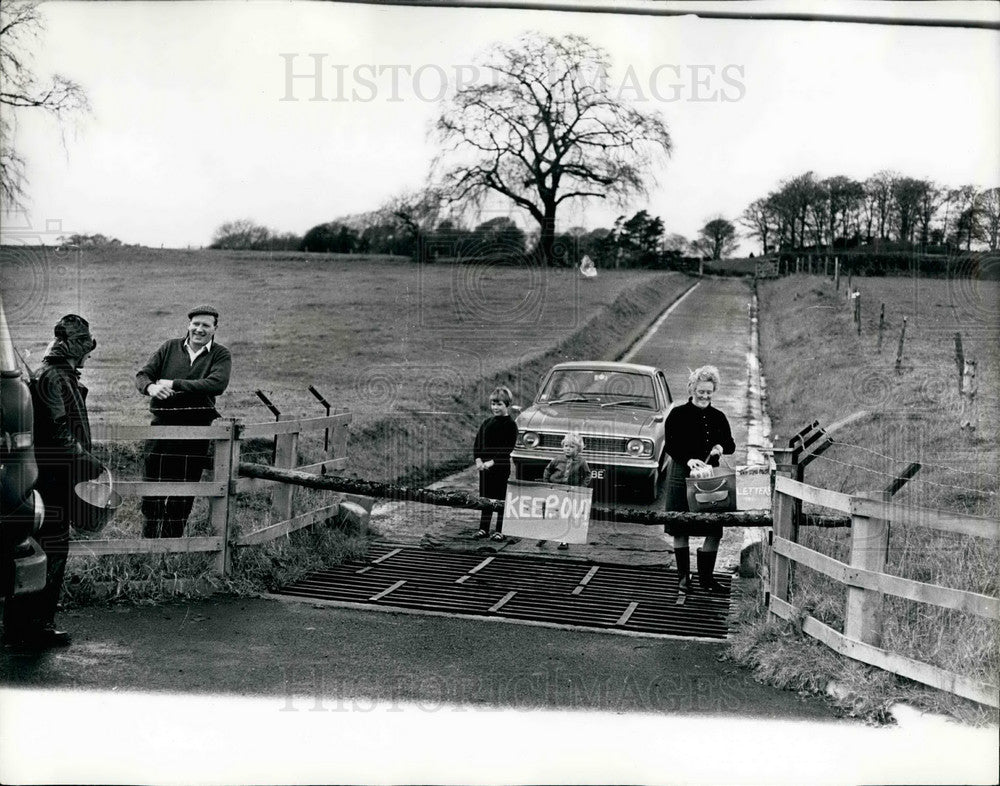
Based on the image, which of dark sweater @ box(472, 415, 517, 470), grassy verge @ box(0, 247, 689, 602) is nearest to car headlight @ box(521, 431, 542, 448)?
dark sweater @ box(472, 415, 517, 470)

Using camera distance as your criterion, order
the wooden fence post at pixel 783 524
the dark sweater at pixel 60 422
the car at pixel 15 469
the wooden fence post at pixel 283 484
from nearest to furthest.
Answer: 1. the car at pixel 15 469
2. the dark sweater at pixel 60 422
3. the wooden fence post at pixel 783 524
4. the wooden fence post at pixel 283 484

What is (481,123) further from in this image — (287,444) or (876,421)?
(876,421)

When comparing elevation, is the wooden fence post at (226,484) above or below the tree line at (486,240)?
below

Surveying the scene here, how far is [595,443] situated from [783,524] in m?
3.77

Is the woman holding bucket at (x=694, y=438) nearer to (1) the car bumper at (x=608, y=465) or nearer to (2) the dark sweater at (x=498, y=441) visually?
(2) the dark sweater at (x=498, y=441)

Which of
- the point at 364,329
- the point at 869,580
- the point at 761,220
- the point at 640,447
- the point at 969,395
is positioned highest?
the point at 761,220

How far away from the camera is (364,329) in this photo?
16453mm

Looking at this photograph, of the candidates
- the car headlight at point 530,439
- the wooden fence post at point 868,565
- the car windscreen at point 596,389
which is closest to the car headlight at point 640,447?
the car windscreen at point 596,389

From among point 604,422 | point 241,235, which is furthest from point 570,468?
point 241,235

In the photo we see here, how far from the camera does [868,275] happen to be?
447 inches

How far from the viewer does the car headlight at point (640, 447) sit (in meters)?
9.77

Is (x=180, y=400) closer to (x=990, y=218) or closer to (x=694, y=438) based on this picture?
(x=694, y=438)

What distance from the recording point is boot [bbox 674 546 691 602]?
7.41 m

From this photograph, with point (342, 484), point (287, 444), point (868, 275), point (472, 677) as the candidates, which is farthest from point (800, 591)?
point (868, 275)
